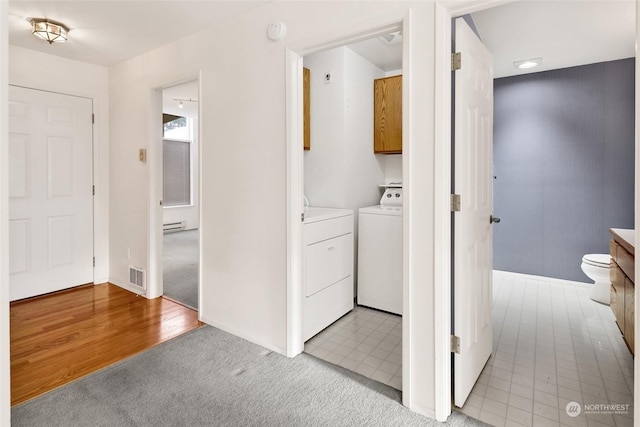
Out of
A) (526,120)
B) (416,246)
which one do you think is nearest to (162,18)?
(416,246)

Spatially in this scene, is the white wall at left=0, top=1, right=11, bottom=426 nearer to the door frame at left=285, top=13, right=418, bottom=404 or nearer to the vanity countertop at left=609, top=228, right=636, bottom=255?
the door frame at left=285, top=13, right=418, bottom=404

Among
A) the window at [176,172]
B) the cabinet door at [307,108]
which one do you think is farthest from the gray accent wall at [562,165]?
the window at [176,172]

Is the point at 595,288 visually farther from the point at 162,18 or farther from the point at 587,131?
the point at 162,18

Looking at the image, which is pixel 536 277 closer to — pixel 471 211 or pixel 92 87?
pixel 471 211

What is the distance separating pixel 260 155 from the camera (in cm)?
238

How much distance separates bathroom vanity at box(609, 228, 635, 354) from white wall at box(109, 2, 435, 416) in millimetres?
1403

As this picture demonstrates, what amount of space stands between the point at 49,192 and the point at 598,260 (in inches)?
211

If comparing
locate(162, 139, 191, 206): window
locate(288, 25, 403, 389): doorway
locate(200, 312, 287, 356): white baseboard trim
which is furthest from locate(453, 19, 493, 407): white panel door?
locate(162, 139, 191, 206): window

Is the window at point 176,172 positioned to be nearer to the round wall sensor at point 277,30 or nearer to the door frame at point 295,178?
the round wall sensor at point 277,30

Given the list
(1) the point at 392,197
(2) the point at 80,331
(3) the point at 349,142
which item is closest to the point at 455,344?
(1) the point at 392,197

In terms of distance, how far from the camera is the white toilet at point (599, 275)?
3121 mm

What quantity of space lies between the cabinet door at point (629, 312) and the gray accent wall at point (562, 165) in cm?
162

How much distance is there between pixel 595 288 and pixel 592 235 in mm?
642

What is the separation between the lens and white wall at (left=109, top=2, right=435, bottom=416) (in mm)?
1713
